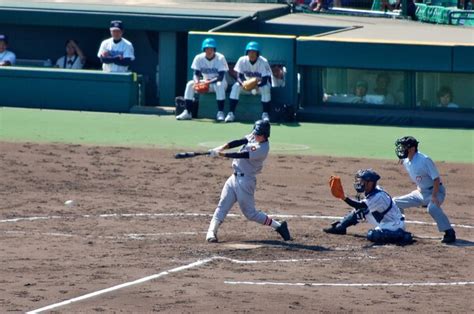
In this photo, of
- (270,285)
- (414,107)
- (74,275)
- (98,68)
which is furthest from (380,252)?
(98,68)

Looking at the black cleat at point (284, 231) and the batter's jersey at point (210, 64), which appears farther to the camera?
the batter's jersey at point (210, 64)

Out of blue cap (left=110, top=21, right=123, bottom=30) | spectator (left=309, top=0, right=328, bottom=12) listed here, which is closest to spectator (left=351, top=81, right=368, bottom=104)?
blue cap (left=110, top=21, right=123, bottom=30)

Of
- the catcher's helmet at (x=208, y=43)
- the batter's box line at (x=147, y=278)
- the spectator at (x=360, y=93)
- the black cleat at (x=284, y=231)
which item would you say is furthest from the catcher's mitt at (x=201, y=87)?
the batter's box line at (x=147, y=278)

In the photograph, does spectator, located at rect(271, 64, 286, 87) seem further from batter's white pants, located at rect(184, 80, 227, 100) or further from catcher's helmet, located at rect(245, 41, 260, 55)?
batter's white pants, located at rect(184, 80, 227, 100)

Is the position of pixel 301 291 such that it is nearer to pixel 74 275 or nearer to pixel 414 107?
pixel 74 275

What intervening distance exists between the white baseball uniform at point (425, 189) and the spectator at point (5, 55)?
43.2ft

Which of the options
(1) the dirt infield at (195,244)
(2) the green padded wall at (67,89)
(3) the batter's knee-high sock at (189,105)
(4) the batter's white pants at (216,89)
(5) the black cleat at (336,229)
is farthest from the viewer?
(2) the green padded wall at (67,89)

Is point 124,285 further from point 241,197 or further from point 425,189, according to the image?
point 425,189

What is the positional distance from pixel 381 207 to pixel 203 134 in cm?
861

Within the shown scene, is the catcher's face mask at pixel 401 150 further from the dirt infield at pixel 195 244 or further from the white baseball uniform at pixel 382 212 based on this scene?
the dirt infield at pixel 195 244

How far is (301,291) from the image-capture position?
11148 millimetres

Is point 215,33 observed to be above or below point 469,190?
above

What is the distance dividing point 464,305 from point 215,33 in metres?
14.0

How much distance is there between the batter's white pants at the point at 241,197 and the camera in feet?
44.4
